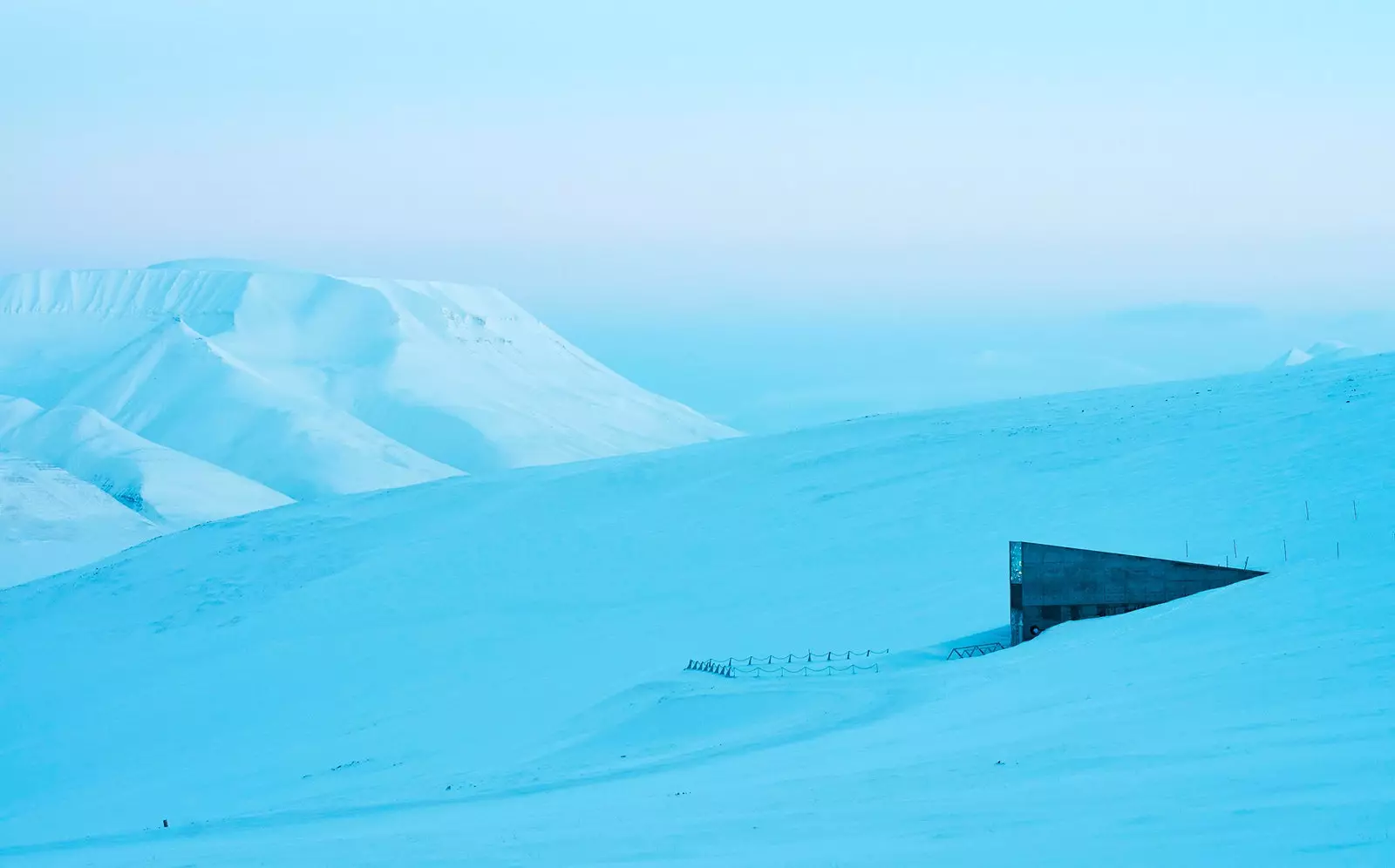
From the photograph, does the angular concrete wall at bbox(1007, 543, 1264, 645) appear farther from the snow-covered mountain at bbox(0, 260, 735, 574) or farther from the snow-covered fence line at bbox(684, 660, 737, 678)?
the snow-covered mountain at bbox(0, 260, 735, 574)

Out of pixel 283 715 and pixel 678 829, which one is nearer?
pixel 678 829

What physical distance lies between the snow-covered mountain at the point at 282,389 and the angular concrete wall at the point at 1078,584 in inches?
3134

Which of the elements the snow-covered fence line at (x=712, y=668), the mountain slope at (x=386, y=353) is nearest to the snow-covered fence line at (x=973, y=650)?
the snow-covered fence line at (x=712, y=668)

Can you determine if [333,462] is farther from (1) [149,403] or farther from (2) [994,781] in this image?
(2) [994,781]

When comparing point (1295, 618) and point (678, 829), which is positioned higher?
point (1295, 618)

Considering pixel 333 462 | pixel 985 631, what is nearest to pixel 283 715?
pixel 985 631

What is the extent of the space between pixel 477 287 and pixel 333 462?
2818 inches

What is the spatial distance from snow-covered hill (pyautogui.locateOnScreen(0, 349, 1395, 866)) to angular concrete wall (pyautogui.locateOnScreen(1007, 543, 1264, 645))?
1.16 meters

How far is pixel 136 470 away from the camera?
102 metres

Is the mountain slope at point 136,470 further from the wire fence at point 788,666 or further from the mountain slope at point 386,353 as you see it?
the wire fence at point 788,666

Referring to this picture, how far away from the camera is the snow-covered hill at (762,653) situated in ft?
37.2

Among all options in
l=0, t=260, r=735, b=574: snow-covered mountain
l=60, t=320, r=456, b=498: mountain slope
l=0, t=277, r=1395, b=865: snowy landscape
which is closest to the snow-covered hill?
l=0, t=277, r=1395, b=865: snowy landscape

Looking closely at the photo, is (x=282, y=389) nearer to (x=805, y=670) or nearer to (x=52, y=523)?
(x=52, y=523)

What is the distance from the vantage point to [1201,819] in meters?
9.53
